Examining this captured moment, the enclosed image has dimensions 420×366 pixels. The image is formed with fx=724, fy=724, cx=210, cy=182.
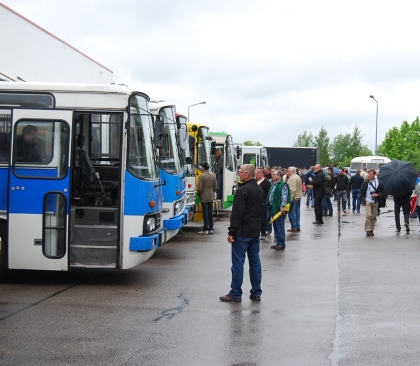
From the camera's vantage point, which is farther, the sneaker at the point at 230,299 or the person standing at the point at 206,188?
the person standing at the point at 206,188

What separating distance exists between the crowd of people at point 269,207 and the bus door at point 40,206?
2.64m

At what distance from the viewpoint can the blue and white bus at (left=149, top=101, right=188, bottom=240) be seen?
1509cm

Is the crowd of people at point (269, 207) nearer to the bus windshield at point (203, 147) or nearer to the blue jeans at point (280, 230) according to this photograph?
the blue jeans at point (280, 230)

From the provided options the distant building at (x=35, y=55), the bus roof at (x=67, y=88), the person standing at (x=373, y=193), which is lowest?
the person standing at (x=373, y=193)

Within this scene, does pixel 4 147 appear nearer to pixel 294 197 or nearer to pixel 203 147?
pixel 294 197

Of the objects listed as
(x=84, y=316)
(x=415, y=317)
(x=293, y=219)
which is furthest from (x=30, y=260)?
(x=293, y=219)

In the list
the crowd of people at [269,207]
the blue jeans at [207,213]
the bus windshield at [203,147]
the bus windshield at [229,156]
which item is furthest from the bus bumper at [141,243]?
the bus windshield at [229,156]

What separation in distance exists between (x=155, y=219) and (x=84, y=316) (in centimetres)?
307

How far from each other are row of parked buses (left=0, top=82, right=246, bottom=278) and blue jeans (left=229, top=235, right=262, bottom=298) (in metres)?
1.65

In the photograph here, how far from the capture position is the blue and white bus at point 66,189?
35.1 ft

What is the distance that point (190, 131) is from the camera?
22.0m

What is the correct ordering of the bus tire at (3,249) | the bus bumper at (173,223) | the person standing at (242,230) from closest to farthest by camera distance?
the person standing at (242,230) → the bus tire at (3,249) → the bus bumper at (173,223)

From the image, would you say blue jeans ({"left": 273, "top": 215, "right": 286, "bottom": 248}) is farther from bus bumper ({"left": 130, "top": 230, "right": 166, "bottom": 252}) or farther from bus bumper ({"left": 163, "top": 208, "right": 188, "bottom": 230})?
bus bumper ({"left": 130, "top": 230, "right": 166, "bottom": 252})

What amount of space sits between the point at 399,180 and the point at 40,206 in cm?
1175
